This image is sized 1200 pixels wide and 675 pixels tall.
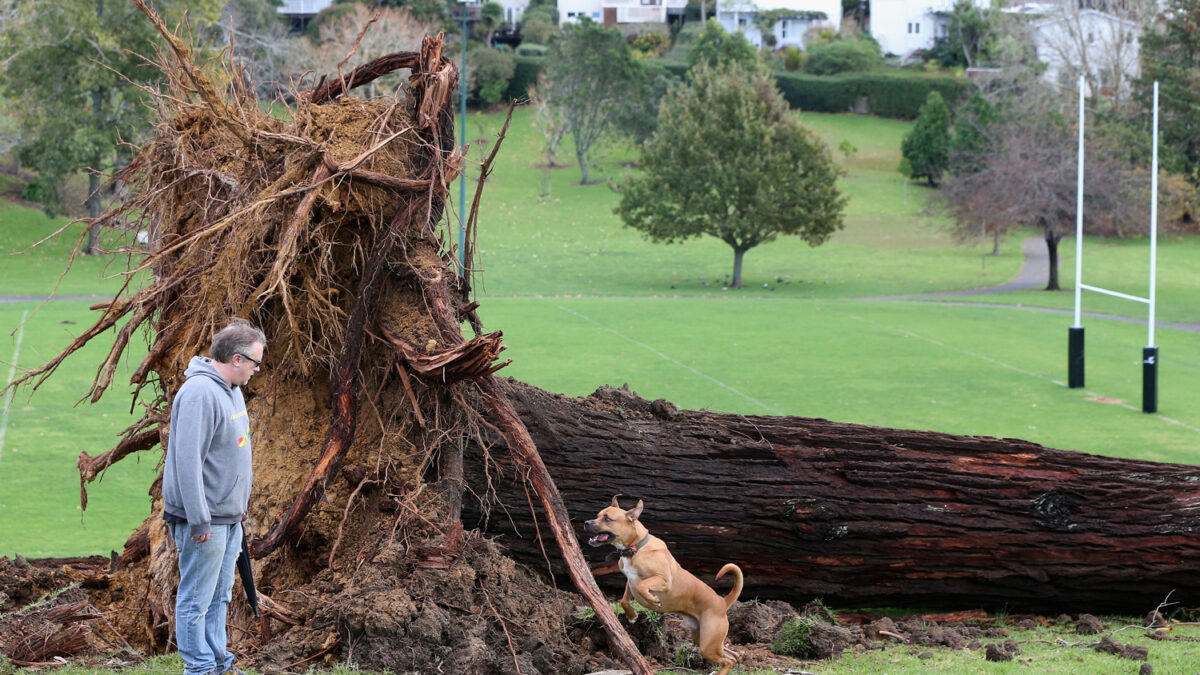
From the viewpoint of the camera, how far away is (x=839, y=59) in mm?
78625

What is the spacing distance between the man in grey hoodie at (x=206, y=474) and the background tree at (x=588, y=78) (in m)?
56.2

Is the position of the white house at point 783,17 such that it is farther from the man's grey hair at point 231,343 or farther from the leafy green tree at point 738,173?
the man's grey hair at point 231,343

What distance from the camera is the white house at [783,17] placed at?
9275 centimetres

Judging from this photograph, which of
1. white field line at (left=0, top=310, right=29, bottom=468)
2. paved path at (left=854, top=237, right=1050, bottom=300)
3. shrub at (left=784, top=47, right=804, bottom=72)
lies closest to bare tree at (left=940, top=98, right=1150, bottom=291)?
paved path at (left=854, top=237, right=1050, bottom=300)

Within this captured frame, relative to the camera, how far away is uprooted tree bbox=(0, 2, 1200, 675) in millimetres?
6188

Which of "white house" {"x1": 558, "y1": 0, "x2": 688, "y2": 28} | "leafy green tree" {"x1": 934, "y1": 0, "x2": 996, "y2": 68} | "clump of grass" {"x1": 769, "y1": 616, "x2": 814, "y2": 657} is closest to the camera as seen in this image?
"clump of grass" {"x1": 769, "y1": 616, "x2": 814, "y2": 657}

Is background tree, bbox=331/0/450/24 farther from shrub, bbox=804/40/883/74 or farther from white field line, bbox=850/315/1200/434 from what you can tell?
white field line, bbox=850/315/1200/434

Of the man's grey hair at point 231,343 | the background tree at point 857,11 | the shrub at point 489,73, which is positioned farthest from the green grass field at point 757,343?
the background tree at point 857,11

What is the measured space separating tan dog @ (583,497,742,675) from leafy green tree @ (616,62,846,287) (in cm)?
2897

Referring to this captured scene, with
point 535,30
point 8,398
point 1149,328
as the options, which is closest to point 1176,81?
point 1149,328

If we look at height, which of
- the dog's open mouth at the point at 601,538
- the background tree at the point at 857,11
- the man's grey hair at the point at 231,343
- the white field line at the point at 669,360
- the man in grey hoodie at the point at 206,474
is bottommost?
the white field line at the point at 669,360

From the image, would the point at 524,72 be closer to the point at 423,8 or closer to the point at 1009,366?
the point at 423,8

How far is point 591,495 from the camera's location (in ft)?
24.7

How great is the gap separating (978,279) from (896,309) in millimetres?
10389
